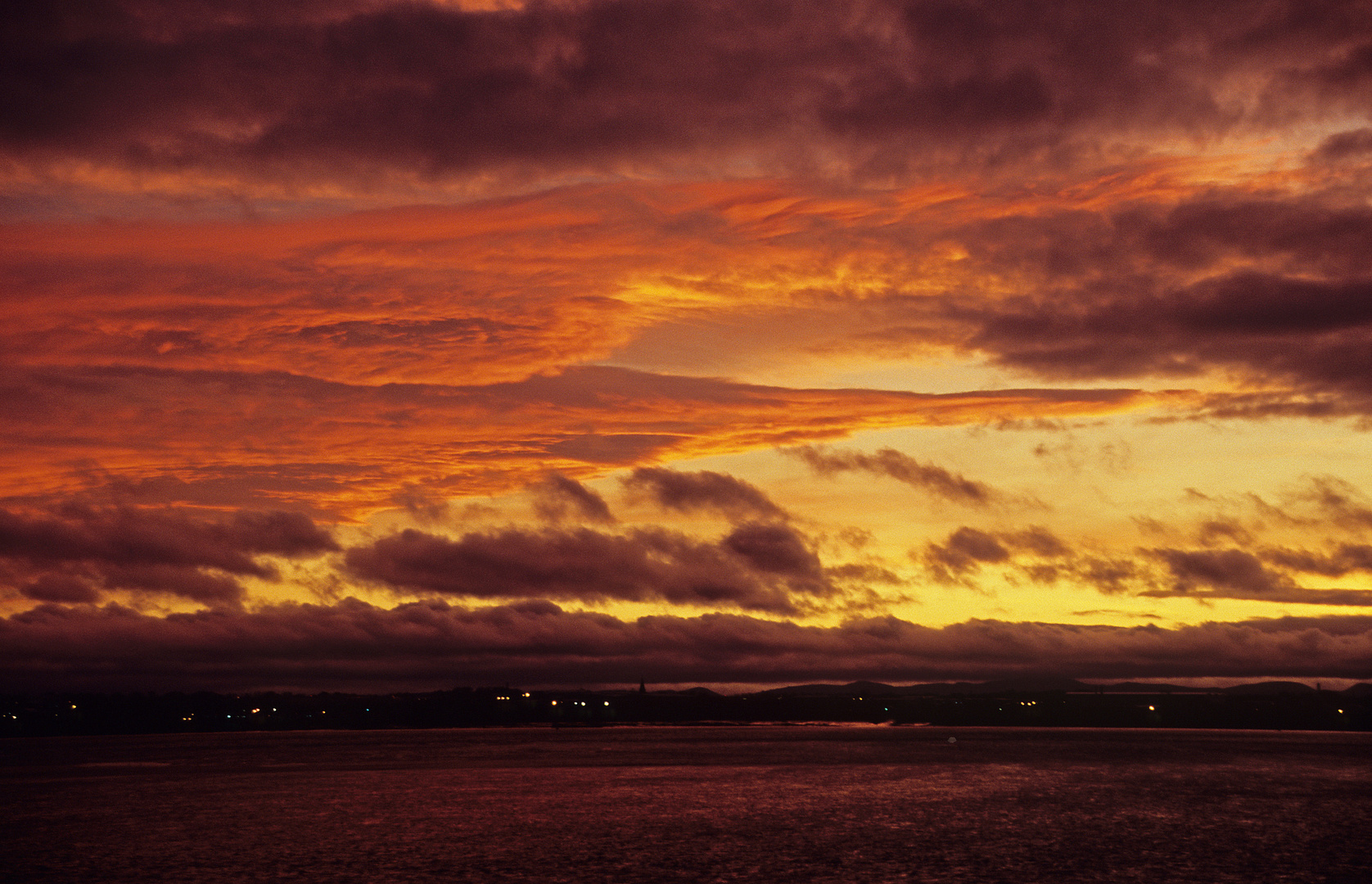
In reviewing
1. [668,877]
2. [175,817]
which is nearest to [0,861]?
[175,817]

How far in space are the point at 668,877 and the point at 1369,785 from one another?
111 m

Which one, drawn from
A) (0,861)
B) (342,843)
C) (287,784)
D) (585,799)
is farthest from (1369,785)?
(0,861)

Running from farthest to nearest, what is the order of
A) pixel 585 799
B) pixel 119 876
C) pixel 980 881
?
pixel 585 799
pixel 119 876
pixel 980 881

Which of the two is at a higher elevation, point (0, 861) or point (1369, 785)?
point (0, 861)

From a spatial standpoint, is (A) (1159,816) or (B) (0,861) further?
(A) (1159,816)

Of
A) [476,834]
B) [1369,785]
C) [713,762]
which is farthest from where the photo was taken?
[713,762]

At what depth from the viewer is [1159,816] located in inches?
3824

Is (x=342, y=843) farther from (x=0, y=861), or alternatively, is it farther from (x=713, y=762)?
(x=713, y=762)

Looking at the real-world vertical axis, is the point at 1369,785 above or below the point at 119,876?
below

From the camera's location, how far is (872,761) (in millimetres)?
198250

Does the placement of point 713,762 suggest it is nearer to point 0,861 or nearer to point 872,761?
point 872,761

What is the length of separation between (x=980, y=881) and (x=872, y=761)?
14050 cm

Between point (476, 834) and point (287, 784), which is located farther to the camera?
point (287, 784)

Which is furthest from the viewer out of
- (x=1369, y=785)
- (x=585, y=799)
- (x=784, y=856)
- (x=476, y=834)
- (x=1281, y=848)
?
(x=1369, y=785)
